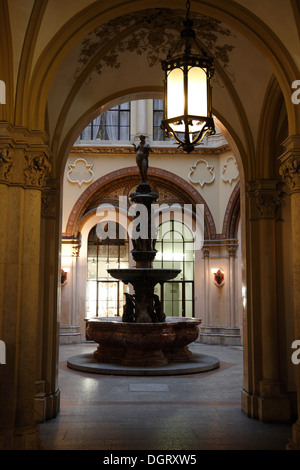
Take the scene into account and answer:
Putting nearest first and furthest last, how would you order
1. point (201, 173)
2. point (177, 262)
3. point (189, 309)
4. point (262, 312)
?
point (262, 312), point (201, 173), point (189, 309), point (177, 262)

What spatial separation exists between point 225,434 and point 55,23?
5.43 meters

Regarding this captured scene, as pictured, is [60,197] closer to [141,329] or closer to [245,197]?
[245,197]

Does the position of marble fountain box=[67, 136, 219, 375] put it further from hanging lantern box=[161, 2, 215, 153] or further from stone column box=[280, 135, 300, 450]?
hanging lantern box=[161, 2, 215, 153]

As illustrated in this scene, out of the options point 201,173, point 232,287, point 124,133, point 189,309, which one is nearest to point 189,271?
point 189,309

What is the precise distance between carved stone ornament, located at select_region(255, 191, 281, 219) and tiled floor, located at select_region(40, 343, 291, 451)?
3.07 meters

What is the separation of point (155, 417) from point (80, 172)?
490 inches

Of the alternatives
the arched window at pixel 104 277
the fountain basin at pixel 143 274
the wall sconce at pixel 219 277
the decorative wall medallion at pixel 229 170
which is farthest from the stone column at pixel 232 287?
the fountain basin at pixel 143 274

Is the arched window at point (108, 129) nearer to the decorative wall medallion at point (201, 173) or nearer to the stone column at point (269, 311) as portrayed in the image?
the decorative wall medallion at point (201, 173)

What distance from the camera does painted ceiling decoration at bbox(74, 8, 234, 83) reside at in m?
6.63

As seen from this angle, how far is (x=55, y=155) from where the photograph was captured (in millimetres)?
7262

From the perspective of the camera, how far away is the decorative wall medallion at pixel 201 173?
58.4 feet

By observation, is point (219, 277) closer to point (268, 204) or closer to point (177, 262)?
point (177, 262)

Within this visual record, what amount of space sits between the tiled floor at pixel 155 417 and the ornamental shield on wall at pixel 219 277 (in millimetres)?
7251

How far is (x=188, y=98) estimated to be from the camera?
3688 mm
